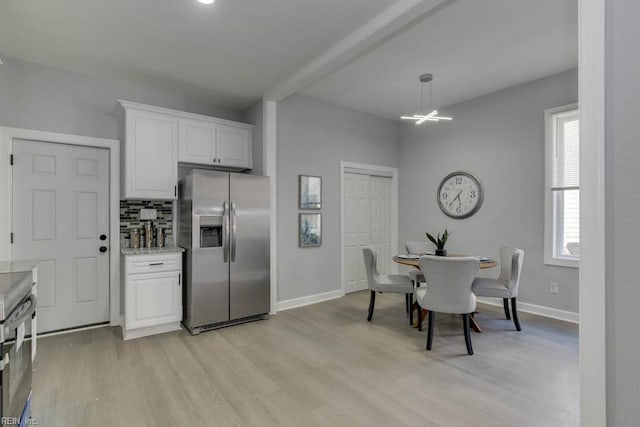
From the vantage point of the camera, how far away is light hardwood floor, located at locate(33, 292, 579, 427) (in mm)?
1956

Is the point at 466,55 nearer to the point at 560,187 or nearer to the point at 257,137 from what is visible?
the point at 560,187

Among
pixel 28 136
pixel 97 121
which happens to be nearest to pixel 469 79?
pixel 97 121

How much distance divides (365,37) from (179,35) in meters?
1.62

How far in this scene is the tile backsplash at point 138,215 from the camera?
3619mm

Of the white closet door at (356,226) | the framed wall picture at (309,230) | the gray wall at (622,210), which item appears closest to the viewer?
the gray wall at (622,210)

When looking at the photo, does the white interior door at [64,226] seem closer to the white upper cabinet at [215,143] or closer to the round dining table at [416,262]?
the white upper cabinet at [215,143]

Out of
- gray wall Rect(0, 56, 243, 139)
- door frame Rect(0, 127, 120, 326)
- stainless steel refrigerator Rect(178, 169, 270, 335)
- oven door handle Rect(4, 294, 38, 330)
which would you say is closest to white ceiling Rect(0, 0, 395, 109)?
gray wall Rect(0, 56, 243, 139)

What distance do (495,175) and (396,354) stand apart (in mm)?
2881

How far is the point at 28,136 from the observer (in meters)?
3.12

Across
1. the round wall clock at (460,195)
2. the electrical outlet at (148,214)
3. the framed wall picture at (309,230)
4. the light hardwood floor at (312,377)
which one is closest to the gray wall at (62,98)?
the electrical outlet at (148,214)

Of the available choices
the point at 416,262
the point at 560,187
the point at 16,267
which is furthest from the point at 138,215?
the point at 560,187

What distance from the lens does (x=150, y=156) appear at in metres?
3.47

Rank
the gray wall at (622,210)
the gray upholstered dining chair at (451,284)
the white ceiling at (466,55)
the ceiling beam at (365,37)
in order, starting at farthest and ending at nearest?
1. the gray upholstered dining chair at (451,284)
2. the white ceiling at (466,55)
3. the ceiling beam at (365,37)
4. the gray wall at (622,210)

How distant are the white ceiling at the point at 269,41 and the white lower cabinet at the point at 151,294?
2.04 meters
